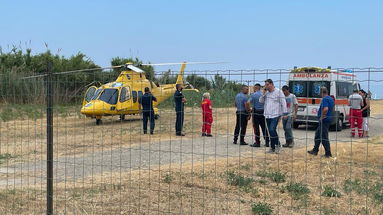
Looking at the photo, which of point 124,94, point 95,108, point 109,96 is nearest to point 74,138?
point 95,108

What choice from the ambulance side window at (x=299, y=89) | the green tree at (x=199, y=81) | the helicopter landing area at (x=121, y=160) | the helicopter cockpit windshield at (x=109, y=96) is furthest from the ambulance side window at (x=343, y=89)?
the green tree at (x=199, y=81)

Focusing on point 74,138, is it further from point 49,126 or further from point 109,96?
point 49,126

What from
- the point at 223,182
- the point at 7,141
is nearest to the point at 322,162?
the point at 223,182

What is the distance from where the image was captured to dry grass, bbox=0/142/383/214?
5.99 meters

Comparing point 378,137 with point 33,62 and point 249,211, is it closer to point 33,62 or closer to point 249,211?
point 249,211

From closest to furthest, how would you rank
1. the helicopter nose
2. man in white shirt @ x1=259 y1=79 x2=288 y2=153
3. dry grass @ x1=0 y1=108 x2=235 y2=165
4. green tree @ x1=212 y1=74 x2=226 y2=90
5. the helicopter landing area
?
green tree @ x1=212 y1=74 x2=226 y2=90
the helicopter landing area
man in white shirt @ x1=259 y1=79 x2=288 y2=153
dry grass @ x1=0 y1=108 x2=235 y2=165
the helicopter nose

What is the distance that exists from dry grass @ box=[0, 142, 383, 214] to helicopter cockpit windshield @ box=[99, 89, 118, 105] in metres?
9.52

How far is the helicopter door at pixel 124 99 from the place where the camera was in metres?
18.0

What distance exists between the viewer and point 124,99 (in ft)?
60.8

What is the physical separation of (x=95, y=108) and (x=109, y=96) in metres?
0.83

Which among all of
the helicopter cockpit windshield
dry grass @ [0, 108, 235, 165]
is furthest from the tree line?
the helicopter cockpit windshield

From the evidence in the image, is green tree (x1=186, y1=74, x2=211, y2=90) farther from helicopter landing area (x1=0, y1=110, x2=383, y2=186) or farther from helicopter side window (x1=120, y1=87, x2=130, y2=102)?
helicopter side window (x1=120, y1=87, x2=130, y2=102)

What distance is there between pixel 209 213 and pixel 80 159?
5399mm

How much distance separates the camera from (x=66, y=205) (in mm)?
6055
